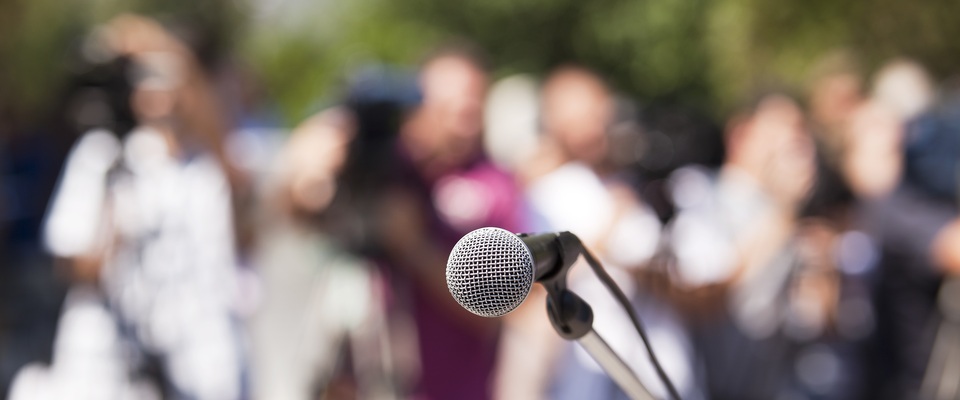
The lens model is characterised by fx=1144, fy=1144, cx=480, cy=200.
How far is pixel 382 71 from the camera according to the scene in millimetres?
4090

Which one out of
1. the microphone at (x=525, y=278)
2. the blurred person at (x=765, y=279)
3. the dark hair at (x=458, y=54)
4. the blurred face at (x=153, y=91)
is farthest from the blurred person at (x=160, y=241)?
the microphone at (x=525, y=278)

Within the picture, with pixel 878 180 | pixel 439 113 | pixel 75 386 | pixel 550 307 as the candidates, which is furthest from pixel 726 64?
pixel 550 307

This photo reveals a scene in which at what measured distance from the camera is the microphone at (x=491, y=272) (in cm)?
147

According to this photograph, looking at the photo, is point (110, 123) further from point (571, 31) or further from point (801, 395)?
point (571, 31)

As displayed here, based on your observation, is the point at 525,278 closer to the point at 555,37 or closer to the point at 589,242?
the point at 589,242

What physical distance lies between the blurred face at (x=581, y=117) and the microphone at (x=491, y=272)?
8.53 feet

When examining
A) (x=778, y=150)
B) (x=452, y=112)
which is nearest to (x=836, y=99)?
(x=778, y=150)

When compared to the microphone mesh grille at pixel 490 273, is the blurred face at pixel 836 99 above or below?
below

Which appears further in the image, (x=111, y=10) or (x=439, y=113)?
(x=111, y=10)

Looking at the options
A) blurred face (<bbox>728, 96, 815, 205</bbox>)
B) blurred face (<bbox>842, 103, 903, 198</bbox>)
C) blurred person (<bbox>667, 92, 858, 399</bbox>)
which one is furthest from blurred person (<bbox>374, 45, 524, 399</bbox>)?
blurred face (<bbox>842, 103, 903, 198</bbox>)

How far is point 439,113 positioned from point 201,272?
95cm

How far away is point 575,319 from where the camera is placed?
5.47 ft

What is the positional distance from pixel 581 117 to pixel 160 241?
1540 mm

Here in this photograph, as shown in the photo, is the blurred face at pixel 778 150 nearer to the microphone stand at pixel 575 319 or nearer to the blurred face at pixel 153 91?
the blurred face at pixel 153 91
